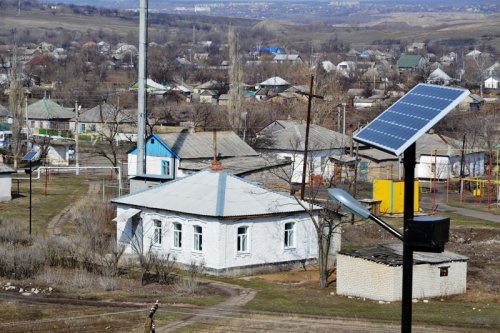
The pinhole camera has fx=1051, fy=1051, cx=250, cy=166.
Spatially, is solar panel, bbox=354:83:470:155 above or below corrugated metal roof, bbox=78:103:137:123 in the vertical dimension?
below

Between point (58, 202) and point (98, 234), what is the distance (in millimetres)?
12413

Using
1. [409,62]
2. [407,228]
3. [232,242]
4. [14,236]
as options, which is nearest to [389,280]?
[232,242]

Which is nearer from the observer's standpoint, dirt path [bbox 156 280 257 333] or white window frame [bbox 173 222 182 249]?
dirt path [bbox 156 280 257 333]

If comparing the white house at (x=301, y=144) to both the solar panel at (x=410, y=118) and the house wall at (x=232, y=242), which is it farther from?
the solar panel at (x=410, y=118)

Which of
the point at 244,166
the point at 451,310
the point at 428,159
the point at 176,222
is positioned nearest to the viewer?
the point at 451,310

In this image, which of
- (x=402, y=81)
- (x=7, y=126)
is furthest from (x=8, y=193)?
(x=402, y=81)

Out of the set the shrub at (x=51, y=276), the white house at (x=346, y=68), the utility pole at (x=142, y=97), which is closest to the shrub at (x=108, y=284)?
the shrub at (x=51, y=276)

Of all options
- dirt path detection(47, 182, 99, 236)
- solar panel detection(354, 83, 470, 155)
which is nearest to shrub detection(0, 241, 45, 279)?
dirt path detection(47, 182, 99, 236)

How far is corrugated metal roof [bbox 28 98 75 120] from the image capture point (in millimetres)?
73625

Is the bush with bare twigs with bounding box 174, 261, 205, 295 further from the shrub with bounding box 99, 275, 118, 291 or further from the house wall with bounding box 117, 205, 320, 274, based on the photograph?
the house wall with bounding box 117, 205, 320, 274

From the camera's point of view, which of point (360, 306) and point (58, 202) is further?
point (58, 202)

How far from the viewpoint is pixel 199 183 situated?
99.5 ft

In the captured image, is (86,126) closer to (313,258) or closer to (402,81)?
(313,258)

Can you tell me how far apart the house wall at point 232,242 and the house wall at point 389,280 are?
15.1ft
